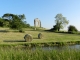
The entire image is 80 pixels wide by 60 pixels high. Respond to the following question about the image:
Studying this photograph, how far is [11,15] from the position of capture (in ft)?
187

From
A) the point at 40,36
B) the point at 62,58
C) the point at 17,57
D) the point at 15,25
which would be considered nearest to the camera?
the point at 62,58

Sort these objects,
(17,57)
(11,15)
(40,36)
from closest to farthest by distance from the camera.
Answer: (17,57) → (40,36) → (11,15)

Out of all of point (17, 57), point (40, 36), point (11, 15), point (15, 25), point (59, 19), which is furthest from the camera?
point (59, 19)

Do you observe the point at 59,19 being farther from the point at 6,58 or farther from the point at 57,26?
the point at 6,58

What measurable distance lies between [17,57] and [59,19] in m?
55.6

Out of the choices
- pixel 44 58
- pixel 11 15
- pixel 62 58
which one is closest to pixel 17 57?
pixel 44 58

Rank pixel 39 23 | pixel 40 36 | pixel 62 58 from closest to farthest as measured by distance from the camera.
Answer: pixel 62 58, pixel 40 36, pixel 39 23

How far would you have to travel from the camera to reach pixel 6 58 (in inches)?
249

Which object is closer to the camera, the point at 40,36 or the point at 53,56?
the point at 53,56

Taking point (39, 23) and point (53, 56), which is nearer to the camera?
point (53, 56)

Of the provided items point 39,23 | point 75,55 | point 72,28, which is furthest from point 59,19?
point 75,55

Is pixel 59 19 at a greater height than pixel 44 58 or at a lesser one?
greater

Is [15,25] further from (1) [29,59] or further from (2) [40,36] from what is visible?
(1) [29,59]

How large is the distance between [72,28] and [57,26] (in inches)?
254
